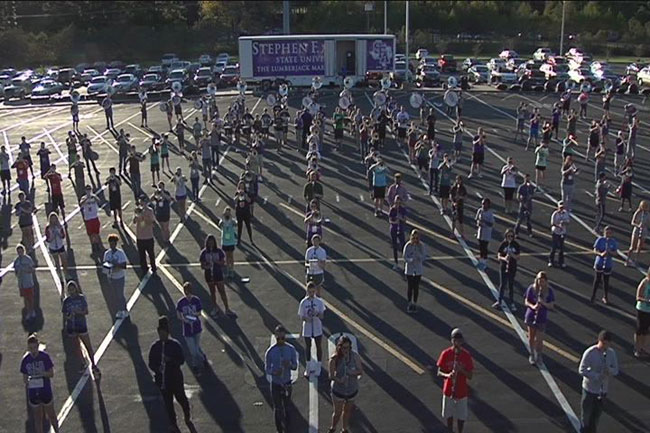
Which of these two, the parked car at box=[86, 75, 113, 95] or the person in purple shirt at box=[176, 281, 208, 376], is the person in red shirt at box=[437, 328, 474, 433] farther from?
the parked car at box=[86, 75, 113, 95]

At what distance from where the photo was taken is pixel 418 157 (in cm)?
2375

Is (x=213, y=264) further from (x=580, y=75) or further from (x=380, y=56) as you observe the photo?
(x=580, y=75)

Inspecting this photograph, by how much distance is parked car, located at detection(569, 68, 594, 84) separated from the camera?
5038 cm

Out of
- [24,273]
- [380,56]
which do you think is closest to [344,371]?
[24,273]

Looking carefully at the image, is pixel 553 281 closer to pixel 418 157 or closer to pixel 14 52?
pixel 418 157

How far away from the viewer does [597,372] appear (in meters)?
9.40

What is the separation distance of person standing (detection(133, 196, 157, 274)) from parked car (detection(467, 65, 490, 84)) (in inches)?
1658

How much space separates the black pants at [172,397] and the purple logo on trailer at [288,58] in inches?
1648

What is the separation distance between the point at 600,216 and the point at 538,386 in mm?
8787

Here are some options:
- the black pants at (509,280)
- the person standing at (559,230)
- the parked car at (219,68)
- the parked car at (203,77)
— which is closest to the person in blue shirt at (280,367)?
the black pants at (509,280)

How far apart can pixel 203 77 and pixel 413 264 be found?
4517cm

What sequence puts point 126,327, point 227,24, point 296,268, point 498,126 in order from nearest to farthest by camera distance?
point 126,327 → point 296,268 → point 498,126 → point 227,24

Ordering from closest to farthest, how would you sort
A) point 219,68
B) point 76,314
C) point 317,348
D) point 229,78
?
point 76,314
point 317,348
point 229,78
point 219,68

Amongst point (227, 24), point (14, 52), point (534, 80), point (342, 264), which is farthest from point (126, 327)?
point (227, 24)
